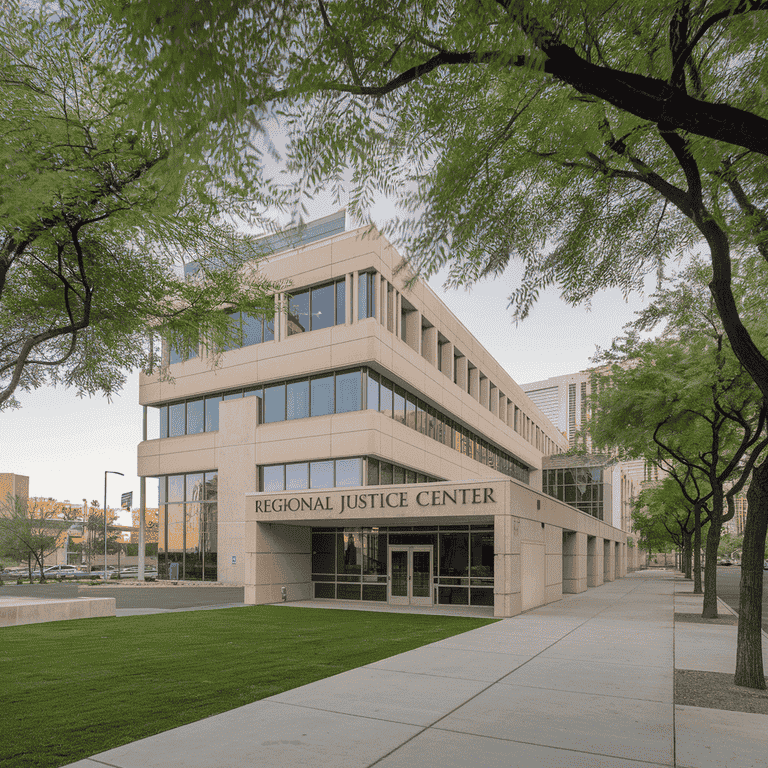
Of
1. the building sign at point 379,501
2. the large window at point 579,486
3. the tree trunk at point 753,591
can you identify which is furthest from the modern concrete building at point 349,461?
the large window at point 579,486

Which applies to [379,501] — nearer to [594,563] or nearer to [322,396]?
[322,396]

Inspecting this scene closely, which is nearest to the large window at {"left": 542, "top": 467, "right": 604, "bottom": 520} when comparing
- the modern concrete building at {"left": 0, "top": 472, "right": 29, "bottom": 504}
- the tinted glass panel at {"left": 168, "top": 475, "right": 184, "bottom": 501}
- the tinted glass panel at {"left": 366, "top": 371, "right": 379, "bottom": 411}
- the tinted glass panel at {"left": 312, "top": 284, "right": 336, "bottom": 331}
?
the tinted glass panel at {"left": 366, "top": 371, "right": 379, "bottom": 411}

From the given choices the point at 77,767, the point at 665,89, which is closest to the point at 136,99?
the point at 665,89

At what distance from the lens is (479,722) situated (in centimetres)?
777

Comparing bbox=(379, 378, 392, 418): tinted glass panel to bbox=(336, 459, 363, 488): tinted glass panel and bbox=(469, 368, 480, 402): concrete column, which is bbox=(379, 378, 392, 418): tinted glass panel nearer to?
bbox=(336, 459, 363, 488): tinted glass panel

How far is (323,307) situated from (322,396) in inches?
172

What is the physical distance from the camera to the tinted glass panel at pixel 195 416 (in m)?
38.3

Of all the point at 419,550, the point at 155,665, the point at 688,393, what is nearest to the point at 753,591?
the point at 688,393

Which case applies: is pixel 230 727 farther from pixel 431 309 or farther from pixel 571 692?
pixel 431 309

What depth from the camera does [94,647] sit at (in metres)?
13.8

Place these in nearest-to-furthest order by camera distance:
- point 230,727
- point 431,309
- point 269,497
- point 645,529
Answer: point 230,727 → point 269,497 → point 431,309 → point 645,529

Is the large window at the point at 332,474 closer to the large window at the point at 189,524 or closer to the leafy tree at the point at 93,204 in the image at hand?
the large window at the point at 189,524

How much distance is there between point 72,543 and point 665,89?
11178cm

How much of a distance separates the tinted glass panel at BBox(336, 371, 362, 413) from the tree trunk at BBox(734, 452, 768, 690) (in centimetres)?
2201
